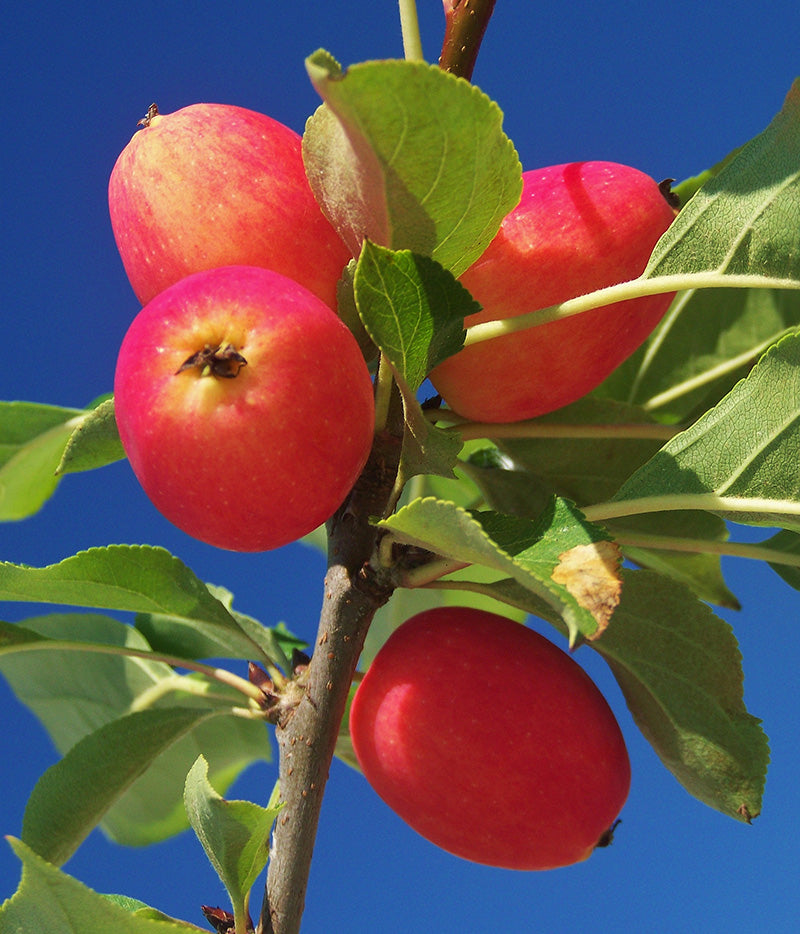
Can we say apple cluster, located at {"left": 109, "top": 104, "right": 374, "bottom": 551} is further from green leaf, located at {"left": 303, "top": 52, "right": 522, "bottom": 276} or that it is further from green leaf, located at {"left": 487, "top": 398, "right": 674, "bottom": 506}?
green leaf, located at {"left": 487, "top": 398, "right": 674, "bottom": 506}

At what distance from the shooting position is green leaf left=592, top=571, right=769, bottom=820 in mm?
753

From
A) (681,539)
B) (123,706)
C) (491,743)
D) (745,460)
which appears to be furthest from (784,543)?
(123,706)

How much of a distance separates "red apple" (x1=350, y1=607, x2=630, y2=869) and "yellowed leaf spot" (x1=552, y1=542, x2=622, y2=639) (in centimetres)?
22

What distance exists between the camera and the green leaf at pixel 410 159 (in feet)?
1.63

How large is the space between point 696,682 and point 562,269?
35 cm

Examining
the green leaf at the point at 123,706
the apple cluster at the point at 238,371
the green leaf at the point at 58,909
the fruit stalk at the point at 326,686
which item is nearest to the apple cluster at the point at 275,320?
the apple cluster at the point at 238,371

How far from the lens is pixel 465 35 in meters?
0.73

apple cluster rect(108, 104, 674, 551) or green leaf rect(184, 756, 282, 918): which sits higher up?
apple cluster rect(108, 104, 674, 551)

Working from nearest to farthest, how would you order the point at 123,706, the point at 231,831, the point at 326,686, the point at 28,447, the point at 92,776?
1. the point at 231,831
2. the point at 326,686
3. the point at 92,776
4. the point at 28,447
5. the point at 123,706

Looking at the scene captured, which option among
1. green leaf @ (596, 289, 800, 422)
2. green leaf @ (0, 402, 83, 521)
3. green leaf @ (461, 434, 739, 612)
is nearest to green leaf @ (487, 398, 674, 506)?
green leaf @ (461, 434, 739, 612)

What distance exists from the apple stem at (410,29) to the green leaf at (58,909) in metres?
0.63

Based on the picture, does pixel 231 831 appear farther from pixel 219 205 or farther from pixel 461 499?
pixel 461 499

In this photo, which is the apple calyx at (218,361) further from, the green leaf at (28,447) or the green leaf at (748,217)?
the green leaf at (28,447)

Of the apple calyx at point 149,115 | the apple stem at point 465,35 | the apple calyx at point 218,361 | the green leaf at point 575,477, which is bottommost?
the apple calyx at point 218,361
